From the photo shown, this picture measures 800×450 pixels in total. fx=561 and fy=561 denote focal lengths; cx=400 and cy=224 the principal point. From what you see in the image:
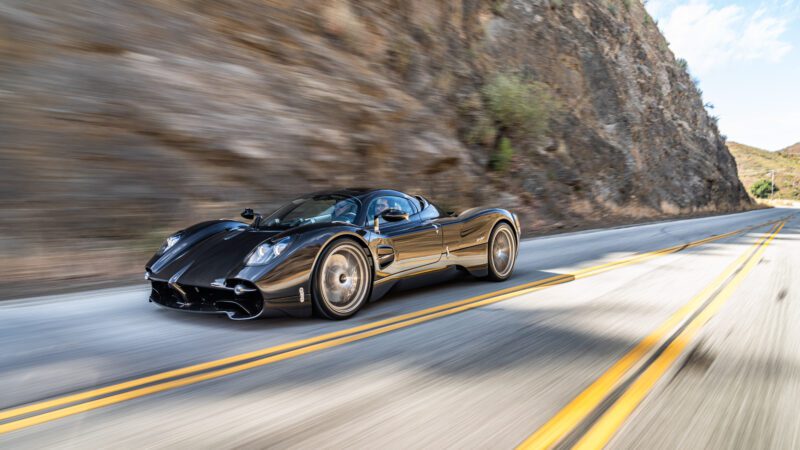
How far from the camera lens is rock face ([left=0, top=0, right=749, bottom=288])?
7742 millimetres

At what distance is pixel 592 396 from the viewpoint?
3043 millimetres

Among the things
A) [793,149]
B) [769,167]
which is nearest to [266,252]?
[769,167]

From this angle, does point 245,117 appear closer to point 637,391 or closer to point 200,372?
point 200,372

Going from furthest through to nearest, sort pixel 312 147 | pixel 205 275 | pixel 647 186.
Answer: pixel 647 186 → pixel 312 147 → pixel 205 275

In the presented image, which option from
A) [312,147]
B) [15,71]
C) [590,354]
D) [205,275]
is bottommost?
[590,354]

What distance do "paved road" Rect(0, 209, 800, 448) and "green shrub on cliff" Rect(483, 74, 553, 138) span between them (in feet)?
47.8

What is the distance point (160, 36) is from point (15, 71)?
2.97m

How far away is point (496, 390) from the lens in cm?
312

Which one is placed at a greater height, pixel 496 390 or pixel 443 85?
pixel 443 85

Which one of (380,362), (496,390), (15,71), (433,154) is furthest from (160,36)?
(496,390)

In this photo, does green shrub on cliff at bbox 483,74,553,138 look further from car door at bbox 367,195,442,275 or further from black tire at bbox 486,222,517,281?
car door at bbox 367,195,442,275

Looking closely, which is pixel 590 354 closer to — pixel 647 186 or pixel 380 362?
pixel 380 362

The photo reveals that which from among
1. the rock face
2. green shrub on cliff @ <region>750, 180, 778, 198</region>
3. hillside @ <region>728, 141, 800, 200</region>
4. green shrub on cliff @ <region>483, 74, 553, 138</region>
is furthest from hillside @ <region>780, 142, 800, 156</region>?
green shrub on cliff @ <region>483, 74, 553, 138</region>

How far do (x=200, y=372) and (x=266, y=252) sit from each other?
4.42 ft
